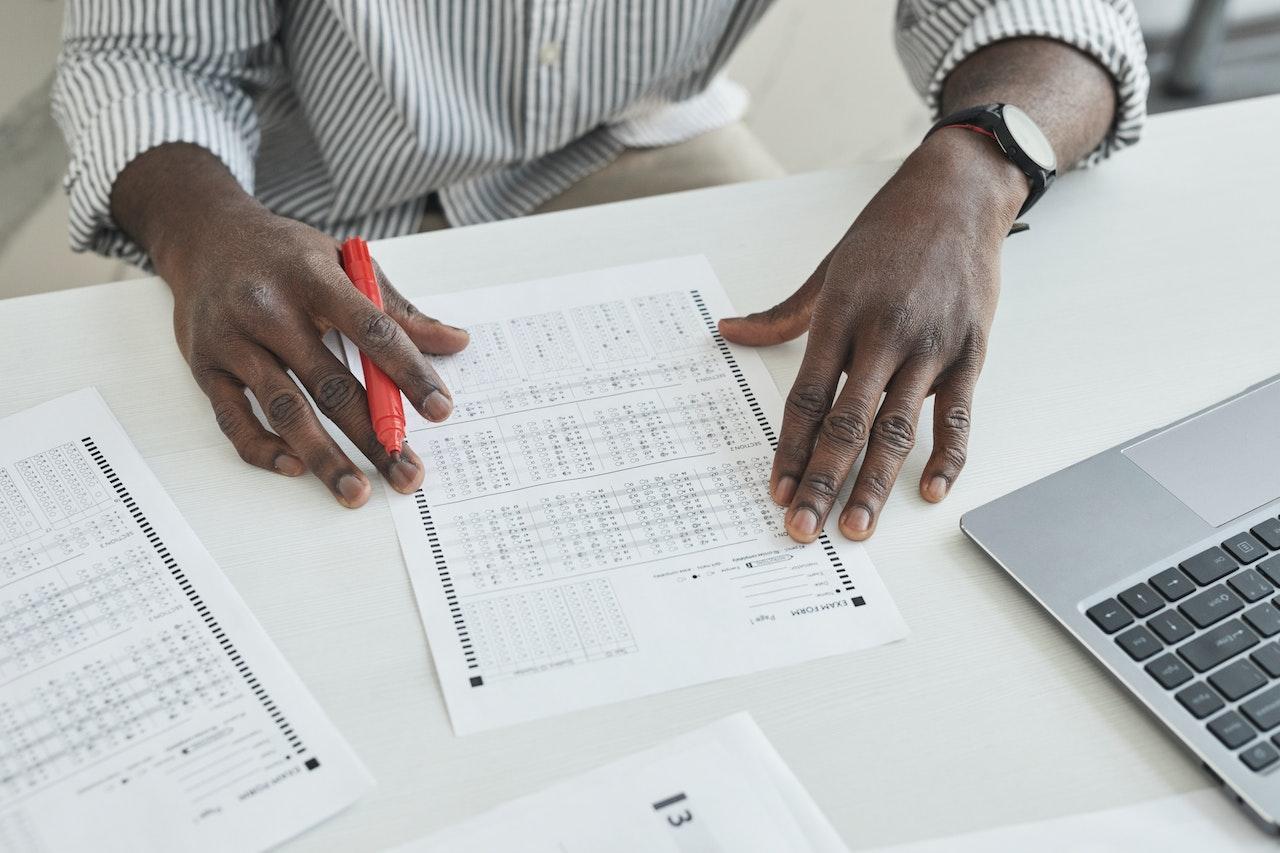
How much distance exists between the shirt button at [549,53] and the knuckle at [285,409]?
0.48m

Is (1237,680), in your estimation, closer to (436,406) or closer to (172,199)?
(436,406)

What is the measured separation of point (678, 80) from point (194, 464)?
692 millimetres

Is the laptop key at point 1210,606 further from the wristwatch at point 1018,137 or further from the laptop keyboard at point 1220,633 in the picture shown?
the wristwatch at point 1018,137

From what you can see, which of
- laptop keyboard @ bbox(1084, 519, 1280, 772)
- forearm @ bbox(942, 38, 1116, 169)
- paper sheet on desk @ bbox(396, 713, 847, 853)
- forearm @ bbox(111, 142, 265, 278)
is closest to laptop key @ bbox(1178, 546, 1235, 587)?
laptop keyboard @ bbox(1084, 519, 1280, 772)

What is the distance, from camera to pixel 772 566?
63 cm

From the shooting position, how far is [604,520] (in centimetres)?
65

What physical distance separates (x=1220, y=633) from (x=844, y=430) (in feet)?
0.73

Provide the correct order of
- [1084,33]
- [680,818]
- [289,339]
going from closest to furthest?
[680,818]
[289,339]
[1084,33]

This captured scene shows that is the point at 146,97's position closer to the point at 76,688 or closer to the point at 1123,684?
the point at 76,688

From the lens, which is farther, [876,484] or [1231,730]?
[876,484]

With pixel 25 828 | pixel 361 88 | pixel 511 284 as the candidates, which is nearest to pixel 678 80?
pixel 361 88

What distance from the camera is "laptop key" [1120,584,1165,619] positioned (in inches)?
23.5

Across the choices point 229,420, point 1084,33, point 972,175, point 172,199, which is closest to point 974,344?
point 972,175

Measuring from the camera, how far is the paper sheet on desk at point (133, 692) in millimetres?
509
